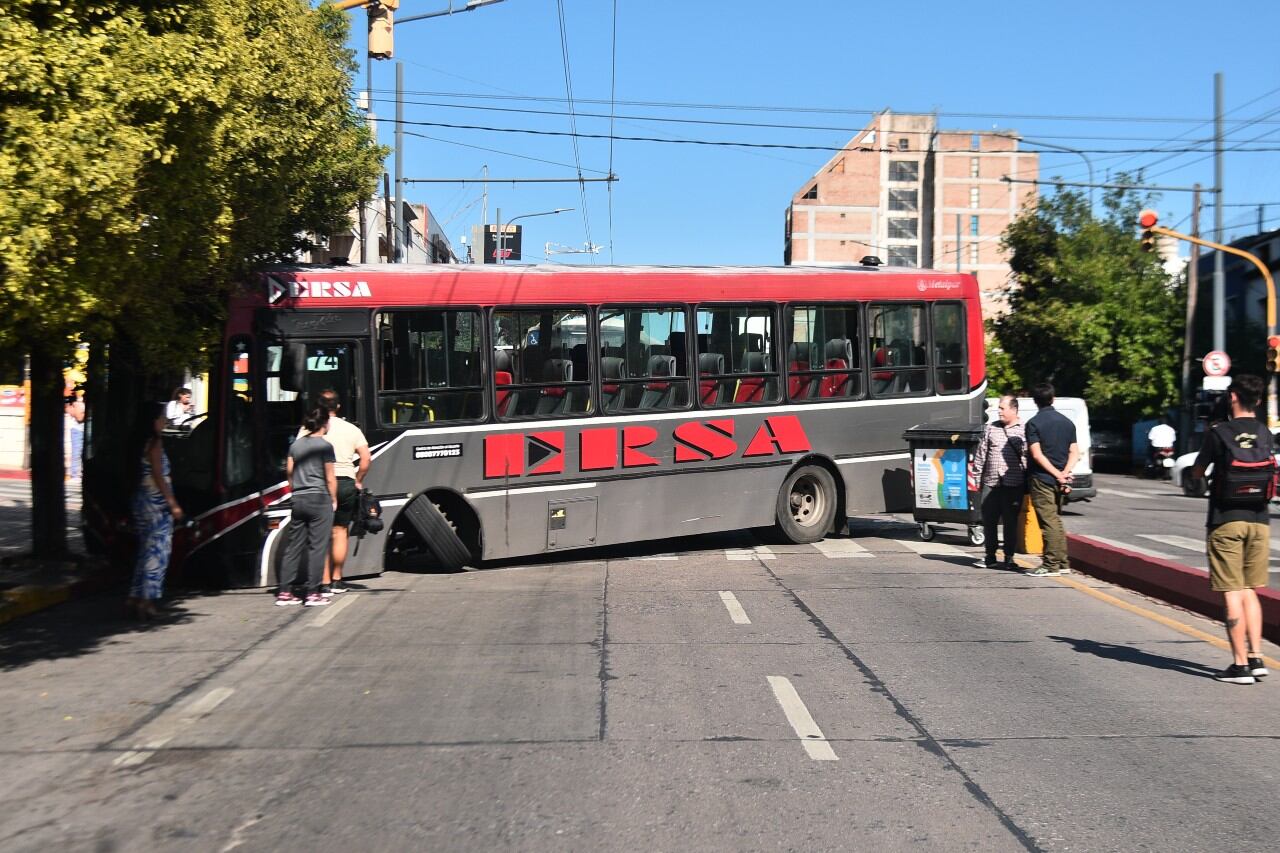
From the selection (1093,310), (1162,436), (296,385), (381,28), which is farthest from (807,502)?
(1093,310)

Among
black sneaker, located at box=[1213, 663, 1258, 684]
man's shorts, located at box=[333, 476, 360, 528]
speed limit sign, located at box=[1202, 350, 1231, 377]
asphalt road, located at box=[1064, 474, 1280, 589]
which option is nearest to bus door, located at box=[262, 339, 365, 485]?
man's shorts, located at box=[333, 476, 360, 528]

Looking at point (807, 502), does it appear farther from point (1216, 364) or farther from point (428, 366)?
point (1216, 364)

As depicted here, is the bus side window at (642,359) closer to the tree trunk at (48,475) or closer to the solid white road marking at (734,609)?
the solid white road marking at (734,609)

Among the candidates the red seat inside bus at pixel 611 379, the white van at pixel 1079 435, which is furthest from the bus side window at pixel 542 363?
the white van at pixel 1079 435

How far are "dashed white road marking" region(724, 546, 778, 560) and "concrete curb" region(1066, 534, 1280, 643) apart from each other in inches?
131

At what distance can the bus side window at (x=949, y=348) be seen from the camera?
1627 cm

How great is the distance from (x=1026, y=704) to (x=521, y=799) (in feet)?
10.9

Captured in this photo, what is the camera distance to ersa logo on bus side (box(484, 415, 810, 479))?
1327cm

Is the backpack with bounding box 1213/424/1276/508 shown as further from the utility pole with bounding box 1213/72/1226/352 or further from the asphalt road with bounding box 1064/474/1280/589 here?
the utility pole with bounding box 1213/72/1226/352

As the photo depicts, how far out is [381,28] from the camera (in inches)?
563

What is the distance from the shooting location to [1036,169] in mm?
95000

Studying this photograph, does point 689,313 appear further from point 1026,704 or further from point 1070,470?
point 1026,704

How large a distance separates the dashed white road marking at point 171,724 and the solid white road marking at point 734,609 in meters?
4.09

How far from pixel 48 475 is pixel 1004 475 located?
31.2 feet
